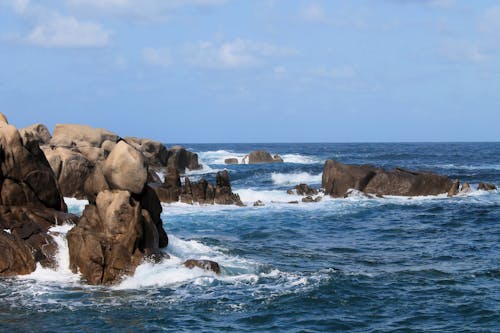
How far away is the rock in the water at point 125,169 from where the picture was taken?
68.1ft

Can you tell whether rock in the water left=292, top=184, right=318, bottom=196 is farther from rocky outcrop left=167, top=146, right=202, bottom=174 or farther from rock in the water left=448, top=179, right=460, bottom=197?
rocky outcrop left=167, top=146, right=202, bottom=174

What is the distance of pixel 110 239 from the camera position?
20125 mm

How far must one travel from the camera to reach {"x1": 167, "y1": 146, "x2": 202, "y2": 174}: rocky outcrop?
71.6 m

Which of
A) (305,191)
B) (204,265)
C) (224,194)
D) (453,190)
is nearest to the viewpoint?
(204,265)

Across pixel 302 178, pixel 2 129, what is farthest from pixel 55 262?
pixel 302 178

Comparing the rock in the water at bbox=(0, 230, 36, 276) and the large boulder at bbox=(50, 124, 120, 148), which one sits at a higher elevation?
the large boulder at bbox=(50, 124, 120, 148)

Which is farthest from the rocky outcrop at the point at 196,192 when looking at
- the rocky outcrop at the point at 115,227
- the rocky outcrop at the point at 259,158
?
the rocky outcrop at the point at 259,158

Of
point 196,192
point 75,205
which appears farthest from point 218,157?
point 75,205

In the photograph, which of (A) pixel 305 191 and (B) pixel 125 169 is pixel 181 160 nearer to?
(A) pixel 305 191

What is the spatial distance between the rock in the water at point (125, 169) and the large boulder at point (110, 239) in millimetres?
291

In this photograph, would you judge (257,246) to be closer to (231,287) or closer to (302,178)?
(231,287)

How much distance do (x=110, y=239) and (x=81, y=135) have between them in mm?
35747

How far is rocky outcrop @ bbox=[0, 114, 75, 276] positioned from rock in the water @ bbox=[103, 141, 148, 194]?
2666 millimetres

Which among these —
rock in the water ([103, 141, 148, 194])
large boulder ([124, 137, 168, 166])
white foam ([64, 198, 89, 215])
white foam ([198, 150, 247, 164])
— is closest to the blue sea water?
rock in the water ([103, 141, 148, 194])
